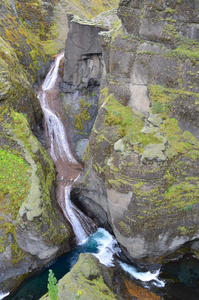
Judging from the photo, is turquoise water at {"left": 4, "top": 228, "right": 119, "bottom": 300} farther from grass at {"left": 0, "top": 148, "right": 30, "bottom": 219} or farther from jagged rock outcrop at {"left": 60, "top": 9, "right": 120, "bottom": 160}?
jagged rock outcrop at {"left": 60, "top": 9, "right": 120, "bottom": 160}

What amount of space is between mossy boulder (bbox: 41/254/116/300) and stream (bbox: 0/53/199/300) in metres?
2.38

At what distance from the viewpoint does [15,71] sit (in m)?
20.2

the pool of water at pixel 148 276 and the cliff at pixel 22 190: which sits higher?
the cliff at pixel 22 190

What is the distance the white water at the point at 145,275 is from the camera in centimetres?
1391

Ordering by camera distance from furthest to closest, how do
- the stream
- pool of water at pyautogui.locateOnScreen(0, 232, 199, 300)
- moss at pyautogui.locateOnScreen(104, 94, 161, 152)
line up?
moss at pyautogui.locateOnScreen(104, 94, 161, 152), the stream, pool of water at pyautogui.locateOnScreen(0, 232, 199, 300)

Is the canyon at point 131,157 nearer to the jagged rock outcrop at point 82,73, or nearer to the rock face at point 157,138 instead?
the rock face at point 157,138

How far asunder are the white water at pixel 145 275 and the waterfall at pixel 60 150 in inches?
158

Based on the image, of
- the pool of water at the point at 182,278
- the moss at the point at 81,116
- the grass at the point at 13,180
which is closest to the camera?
the pool of water at the point at 182,278

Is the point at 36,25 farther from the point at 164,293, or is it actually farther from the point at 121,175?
the point at 164,293

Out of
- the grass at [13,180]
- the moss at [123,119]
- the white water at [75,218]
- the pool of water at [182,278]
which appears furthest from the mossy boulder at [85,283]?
the moss at [123,119]

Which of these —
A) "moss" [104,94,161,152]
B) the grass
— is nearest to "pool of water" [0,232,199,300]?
the grass

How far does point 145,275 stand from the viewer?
1442cm

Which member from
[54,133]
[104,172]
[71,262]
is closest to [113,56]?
[104,172]

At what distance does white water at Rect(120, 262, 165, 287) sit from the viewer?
13.9 metres
